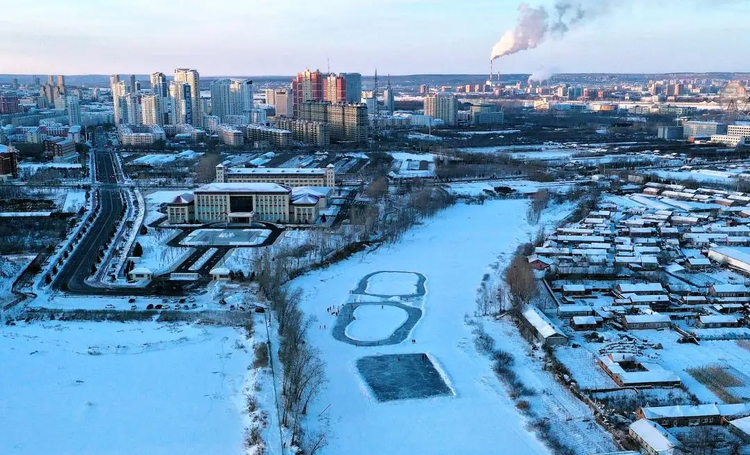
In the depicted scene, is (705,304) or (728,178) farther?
(728,178)

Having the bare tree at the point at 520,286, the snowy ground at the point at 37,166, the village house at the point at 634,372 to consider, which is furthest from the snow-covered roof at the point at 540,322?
the snowy ground at the point at 37,166

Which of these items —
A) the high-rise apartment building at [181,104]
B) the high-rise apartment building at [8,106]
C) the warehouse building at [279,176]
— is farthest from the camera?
the high-rise apartment building at [8,106]

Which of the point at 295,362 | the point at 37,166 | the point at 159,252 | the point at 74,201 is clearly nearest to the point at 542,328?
the point at 295,362

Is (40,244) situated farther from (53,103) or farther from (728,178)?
(53,103)

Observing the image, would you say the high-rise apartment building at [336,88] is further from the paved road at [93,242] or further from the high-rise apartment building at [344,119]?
the paved road at [93,242]

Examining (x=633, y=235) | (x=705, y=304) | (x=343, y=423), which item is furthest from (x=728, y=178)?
(x=343, y=423)

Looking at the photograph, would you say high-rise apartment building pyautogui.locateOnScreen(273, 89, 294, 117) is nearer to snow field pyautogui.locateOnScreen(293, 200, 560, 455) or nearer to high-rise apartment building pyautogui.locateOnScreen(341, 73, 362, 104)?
high-rise apartment building pyautogui.locateOnScreen(341, 73, 362, 104)

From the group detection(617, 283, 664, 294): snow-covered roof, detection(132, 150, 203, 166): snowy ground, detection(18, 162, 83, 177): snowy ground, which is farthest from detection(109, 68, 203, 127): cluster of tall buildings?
detection(617, 283, 664, 294): snow-covered roof
